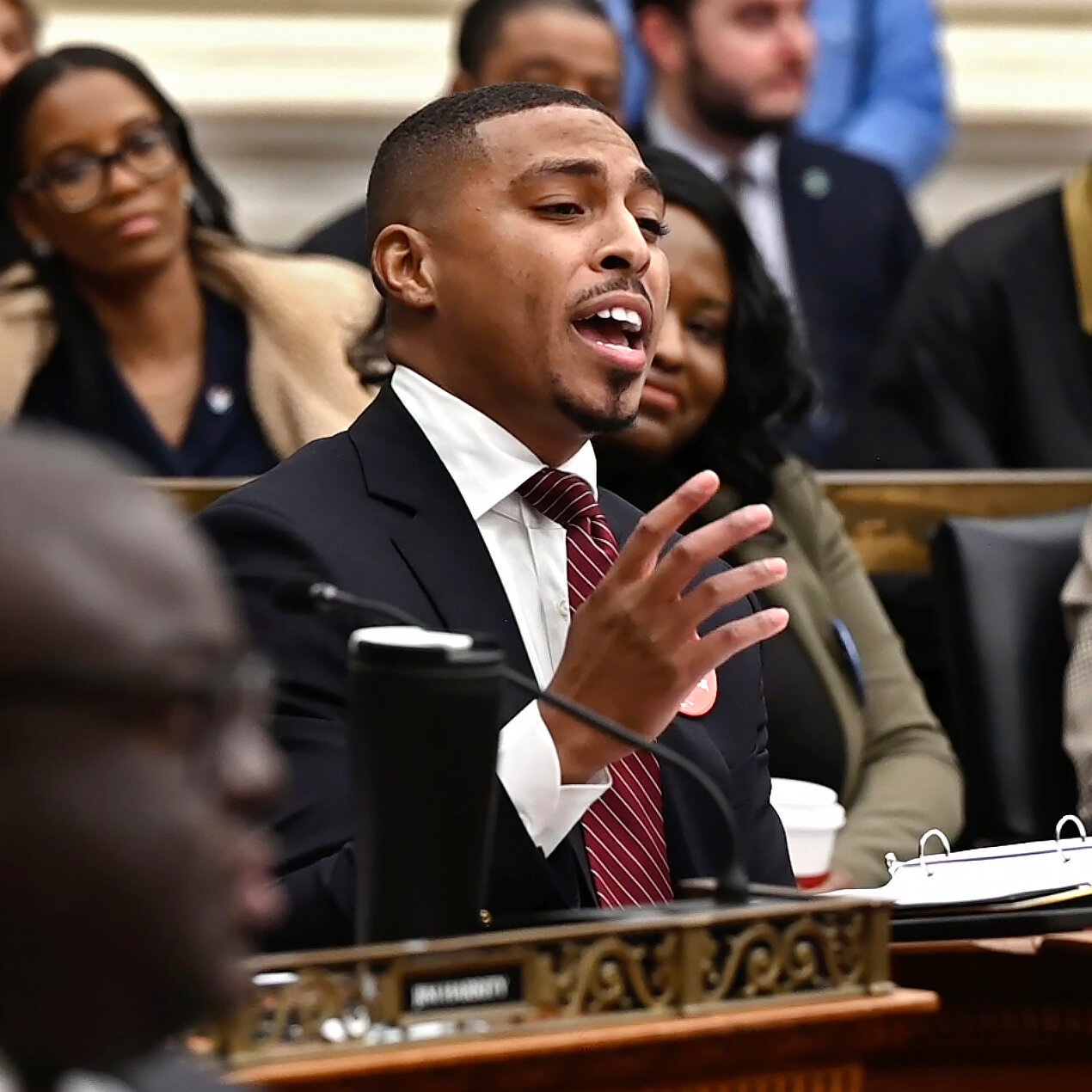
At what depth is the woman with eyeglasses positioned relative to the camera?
145 inches

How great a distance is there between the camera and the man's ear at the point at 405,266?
2.49 m

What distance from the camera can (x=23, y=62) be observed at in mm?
4129

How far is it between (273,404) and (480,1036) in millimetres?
2248

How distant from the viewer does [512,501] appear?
2391mm

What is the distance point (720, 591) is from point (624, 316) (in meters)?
0.53

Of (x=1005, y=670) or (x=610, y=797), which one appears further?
(x=1005, y=670)

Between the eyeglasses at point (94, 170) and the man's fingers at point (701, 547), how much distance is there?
2.04 metres

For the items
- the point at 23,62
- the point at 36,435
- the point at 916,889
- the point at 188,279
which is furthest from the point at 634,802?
the point at 23,62

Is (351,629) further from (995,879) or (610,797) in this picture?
(995,879)

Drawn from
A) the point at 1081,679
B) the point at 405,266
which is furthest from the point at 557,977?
the point at 1081,679

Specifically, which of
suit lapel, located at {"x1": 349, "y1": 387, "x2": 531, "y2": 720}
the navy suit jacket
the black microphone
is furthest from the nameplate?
suit lapel, located at {"x1": 349, "y1": 387, "x2": 531, "y2": 720}

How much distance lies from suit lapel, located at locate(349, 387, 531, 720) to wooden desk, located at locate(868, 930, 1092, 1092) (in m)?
0.47

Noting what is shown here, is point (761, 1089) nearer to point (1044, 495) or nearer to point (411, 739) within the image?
point (411, 739)

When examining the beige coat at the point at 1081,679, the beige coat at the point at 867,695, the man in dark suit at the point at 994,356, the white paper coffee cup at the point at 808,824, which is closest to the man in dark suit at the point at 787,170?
the man in dark suit at the point at 994,356
